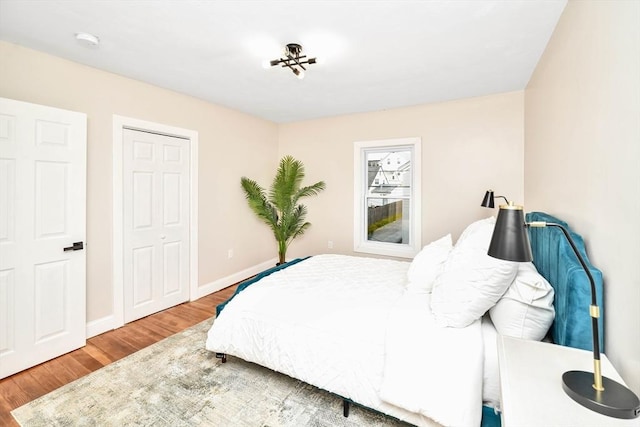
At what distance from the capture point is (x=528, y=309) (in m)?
1.36

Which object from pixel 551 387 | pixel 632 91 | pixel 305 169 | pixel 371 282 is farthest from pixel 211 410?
pixel 305 169

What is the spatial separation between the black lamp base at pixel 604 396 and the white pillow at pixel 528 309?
17.5 inches

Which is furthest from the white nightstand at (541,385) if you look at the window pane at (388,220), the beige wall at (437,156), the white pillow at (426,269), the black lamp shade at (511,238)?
the window pane at (388,220)

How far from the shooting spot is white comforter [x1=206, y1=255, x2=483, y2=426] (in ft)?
4.49

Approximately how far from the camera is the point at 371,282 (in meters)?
2.31

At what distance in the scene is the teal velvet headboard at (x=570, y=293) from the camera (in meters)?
1.14

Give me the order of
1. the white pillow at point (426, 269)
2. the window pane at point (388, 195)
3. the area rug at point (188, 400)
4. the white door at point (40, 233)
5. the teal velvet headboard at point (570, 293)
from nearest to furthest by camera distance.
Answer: the teal velvet headboard at point (570, 293) < the area rug at point (188, 400) < the white pillow at point (426, 269) < the white door at point (40, 233) < the window pane at point (388, 195)

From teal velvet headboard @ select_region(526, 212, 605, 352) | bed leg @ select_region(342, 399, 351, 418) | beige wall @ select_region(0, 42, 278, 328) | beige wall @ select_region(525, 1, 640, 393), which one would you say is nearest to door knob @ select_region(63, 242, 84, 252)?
beige wall @ select_region(0, 42, 278, 328)

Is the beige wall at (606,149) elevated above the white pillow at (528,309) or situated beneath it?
elevated above

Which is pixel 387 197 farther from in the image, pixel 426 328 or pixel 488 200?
pixel 426 328

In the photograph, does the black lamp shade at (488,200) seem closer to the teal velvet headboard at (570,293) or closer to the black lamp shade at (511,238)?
the teal velvet headboard at (570,293)

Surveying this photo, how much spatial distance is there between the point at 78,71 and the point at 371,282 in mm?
3112

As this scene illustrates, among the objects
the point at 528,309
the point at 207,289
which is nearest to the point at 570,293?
the point at 528,309

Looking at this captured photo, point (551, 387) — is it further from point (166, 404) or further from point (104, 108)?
point (104, 108)
